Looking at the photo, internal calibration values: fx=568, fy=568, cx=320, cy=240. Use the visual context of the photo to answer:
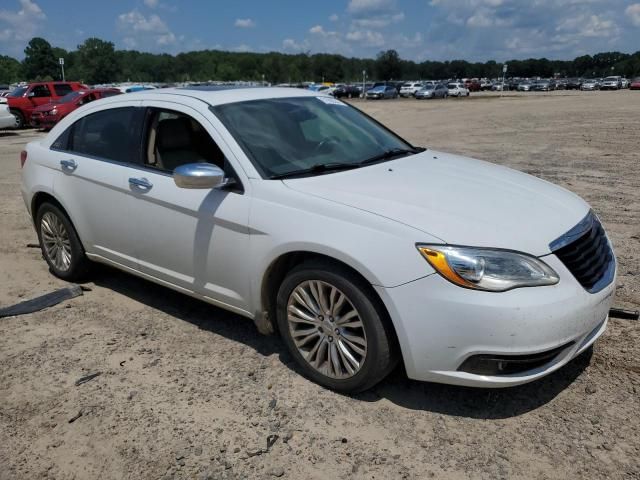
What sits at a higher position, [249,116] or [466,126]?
[249,116]

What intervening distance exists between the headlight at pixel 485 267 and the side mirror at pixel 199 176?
1335mm

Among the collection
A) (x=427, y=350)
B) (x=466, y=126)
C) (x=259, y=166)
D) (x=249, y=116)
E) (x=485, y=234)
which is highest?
(x=249, y=116)

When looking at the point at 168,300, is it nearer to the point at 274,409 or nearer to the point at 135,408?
the point at 135,408

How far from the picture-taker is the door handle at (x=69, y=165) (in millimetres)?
4594

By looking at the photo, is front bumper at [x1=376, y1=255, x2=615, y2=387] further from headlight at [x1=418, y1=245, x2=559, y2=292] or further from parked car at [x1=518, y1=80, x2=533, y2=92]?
parked car at [x1=518, y1=80, x2=533, y2=92]

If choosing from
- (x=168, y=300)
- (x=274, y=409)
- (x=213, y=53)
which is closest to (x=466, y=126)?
(x=168, y=300)

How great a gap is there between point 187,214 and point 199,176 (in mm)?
439

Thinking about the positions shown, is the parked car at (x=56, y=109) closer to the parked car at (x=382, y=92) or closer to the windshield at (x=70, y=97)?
the windshield at (x=70, y=97)

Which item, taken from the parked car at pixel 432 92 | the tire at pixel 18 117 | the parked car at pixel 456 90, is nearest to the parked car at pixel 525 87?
the parked car at pixel 456 90

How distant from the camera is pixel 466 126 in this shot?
20.0 m

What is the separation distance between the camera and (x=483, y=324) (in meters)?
2.67

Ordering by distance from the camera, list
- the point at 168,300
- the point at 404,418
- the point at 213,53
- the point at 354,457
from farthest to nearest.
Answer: the point at 213,53, the point at 168,300, the point at 404,418, the point at 354,457

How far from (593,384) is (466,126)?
17.8 meters

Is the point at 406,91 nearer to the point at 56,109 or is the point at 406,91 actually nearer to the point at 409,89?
the point at 409,89
